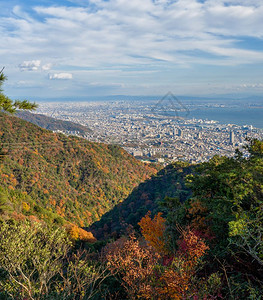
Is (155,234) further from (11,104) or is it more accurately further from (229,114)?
(229,114)

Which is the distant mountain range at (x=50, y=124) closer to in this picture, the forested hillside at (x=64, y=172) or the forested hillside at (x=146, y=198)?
the forested hillside at (x=64, y=172)

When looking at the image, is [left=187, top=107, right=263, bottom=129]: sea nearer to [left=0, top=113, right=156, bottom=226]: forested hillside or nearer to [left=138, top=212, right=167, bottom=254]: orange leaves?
[left=0, top=113, right=156, bottom=226]: forested hillside

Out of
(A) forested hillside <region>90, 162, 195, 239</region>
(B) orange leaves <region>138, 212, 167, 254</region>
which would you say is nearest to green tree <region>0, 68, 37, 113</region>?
(B) orange leaves <region>138, 212, 167, 254</region>

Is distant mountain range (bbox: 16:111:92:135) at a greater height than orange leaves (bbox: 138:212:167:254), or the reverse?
distant mountain range (bbox: 16:111:92:135)

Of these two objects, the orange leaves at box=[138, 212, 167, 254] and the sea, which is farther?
the sea

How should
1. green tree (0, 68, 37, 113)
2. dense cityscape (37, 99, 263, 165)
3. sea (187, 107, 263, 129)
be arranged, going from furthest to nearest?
sea (187, 107, 263, 129), dense cityscape (37, 99, 263, 165), green tree (0, 68, 37, 113)

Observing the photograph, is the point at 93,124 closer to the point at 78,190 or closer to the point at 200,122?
the point at 200,122

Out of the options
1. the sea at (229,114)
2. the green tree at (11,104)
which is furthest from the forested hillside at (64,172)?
the sea at (229,114)

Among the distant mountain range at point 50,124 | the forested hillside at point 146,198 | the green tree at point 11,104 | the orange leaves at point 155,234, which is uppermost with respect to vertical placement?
the green tree at point 11,104

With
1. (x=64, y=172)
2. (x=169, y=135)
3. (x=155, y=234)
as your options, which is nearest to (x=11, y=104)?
(x=155, y=234)
